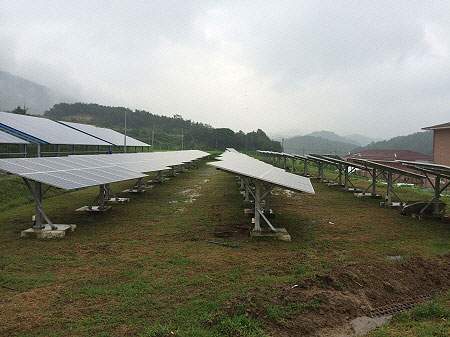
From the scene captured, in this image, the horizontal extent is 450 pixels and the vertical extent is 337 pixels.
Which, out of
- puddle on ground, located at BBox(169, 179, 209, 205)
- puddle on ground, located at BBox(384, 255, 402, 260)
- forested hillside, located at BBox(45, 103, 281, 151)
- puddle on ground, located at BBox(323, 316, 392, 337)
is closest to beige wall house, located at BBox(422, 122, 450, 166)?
puddle on ground, located at BBox(169, 179, 209, 205)

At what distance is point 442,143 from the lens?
110 feet

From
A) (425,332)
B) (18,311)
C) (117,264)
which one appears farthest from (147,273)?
(425,332)

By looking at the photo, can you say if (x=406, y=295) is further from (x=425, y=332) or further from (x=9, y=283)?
(x=9, y=283)

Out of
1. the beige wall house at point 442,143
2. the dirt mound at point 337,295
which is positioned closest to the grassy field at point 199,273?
the dirt mound at point 337,295

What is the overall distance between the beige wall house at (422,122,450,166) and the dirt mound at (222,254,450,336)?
3023cm

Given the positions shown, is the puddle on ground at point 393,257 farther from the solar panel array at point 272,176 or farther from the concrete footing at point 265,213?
the concrete footing at point 265,213

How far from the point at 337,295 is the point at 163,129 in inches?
4345

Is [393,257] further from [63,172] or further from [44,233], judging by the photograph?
[63,172]

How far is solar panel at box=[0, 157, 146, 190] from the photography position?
9.85m

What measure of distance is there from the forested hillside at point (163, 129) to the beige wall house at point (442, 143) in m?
53.0

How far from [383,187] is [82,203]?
2119cm

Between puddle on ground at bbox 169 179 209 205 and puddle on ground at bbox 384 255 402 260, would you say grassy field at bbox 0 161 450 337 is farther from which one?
puddle on ground at bbox 169 179 209 205

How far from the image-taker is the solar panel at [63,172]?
985 centimetres

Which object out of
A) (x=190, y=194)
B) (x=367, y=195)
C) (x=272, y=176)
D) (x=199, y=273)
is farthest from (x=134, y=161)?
(x=199, y=273)
